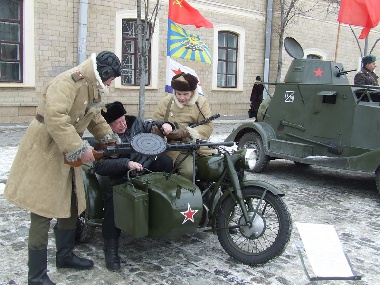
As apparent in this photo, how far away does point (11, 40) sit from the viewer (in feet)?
42.5

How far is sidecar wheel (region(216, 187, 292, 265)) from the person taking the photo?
3.67 m

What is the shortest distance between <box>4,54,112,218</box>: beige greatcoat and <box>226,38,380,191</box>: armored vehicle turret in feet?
14.3

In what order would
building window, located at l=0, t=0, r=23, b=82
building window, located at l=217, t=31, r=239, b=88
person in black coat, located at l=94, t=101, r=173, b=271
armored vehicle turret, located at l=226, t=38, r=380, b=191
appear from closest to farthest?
1. person in black coat, located at l=94, t=101, r=173, b=271
2. armored vehicle turret, located at l=226, t=38, r=380, b=191
3. building window, located at l=0, t=0, r=23, b=82
4. building window, located at l=217, t=31, r=239, b=88

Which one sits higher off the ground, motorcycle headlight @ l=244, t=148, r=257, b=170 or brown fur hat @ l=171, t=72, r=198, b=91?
brown fur hat @ l=171, t=72, r=198, b=91

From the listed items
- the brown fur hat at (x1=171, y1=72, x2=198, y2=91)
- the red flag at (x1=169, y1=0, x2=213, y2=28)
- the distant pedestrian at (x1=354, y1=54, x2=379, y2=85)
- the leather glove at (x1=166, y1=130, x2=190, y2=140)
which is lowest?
the leather glove at (x1=166, y1=130, x2=190, y2=140)

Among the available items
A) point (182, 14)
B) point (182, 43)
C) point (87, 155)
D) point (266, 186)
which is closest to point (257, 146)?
point (182, 43)

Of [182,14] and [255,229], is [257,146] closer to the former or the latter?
[182,14]

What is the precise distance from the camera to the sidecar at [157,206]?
348 cm

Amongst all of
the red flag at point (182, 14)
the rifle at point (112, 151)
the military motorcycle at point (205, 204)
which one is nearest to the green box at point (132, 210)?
the military motorcycle at point (205, 204)

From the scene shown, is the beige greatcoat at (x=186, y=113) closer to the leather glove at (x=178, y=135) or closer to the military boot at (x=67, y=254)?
the leather glove at (x=178, y=135)

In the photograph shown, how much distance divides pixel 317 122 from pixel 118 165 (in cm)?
424

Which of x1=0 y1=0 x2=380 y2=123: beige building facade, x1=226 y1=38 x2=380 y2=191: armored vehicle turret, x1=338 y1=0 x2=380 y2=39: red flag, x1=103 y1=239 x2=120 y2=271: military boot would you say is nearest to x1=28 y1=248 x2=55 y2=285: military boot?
x1=103 y1=239 x2=120 y2=271: military boot

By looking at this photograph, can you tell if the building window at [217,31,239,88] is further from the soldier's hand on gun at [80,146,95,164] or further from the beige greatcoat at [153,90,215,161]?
the soldier's hand on gun at [80,146,95,164]

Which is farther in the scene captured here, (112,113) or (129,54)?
(129,54)
